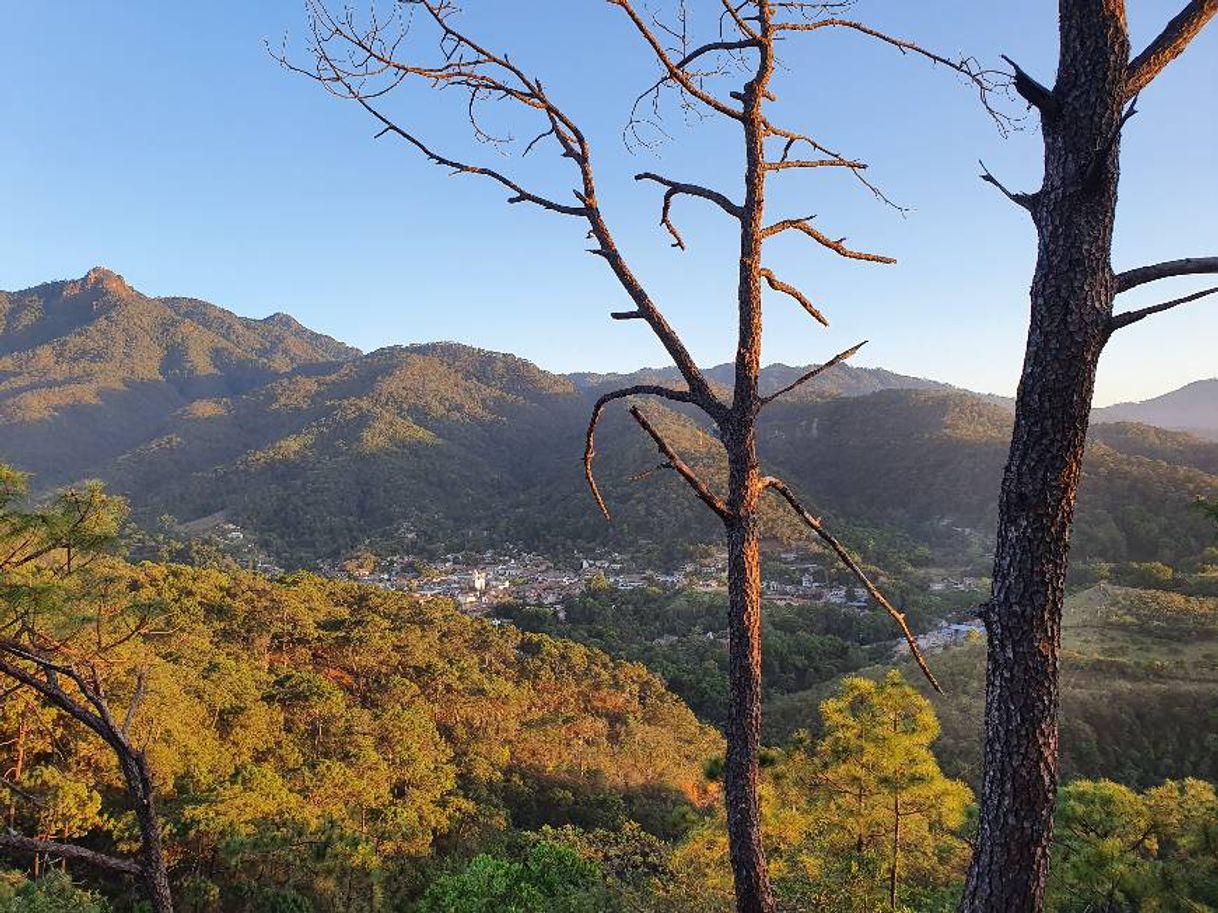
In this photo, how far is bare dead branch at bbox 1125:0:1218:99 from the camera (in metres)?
1.44

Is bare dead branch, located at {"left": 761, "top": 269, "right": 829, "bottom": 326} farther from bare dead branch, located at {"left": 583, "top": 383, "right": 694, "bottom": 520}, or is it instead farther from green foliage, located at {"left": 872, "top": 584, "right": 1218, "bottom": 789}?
green foliage, located at {"left": 872, "top": 584, "right": 1218, "bottom": 789}

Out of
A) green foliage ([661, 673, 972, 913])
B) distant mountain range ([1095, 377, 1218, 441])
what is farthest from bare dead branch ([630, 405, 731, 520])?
distant mountain range ([1095, 377, 1218, 441])

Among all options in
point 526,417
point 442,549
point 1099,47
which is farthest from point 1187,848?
point 526,417

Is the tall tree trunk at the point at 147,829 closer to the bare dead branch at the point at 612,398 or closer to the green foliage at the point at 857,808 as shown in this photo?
the bare dead branch at the point at 612,398

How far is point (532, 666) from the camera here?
22375 millimetres

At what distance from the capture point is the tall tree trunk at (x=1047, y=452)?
1.44 m

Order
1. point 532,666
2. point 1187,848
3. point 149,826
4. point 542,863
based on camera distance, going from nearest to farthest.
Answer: point 149,826 < point 1187,848 < point 542,863 < point 532,666

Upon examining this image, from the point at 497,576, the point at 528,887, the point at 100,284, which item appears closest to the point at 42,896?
the point at 528,887

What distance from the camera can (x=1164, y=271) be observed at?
1.34 m

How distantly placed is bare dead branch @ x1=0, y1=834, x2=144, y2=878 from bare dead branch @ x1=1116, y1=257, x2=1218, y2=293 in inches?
86.2

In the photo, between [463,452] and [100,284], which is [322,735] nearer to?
[463,452]

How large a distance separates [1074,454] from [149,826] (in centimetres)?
220

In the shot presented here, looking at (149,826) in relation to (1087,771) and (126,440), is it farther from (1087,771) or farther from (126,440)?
(126,440)

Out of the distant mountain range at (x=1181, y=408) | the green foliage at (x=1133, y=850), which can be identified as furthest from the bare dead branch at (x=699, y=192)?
the distant mountain range at (x=1181, y=408)
